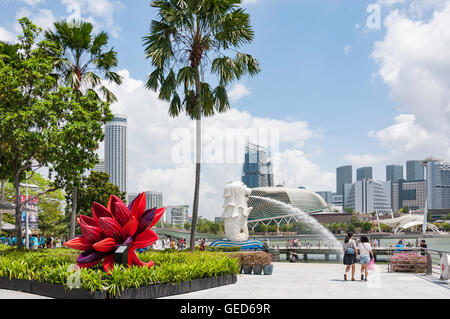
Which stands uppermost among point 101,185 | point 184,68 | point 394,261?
point 184,68

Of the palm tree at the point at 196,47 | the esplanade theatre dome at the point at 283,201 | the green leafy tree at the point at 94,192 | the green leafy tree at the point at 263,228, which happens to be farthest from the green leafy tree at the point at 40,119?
the esplanade theatre dome at the point at 283,201

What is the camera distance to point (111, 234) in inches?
466

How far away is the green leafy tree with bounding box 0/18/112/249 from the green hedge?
4457 mm

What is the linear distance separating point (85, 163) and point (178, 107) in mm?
4928

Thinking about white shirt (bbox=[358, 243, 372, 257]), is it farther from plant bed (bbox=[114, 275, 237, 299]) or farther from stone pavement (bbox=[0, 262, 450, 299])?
plant bed (bbox=[114, 275, 237, 299])

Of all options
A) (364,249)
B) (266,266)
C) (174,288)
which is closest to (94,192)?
(266,266)

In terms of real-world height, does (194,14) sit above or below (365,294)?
above

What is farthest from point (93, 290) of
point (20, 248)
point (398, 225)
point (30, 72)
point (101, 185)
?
point (398, 225)

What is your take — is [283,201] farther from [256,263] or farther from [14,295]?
[14,295]

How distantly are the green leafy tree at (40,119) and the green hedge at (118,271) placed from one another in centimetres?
446

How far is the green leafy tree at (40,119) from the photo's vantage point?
17266 millimetres

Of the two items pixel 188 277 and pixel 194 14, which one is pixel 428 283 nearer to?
pixel 188 277

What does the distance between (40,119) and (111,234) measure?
8304 mm

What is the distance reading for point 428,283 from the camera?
1443 cm
